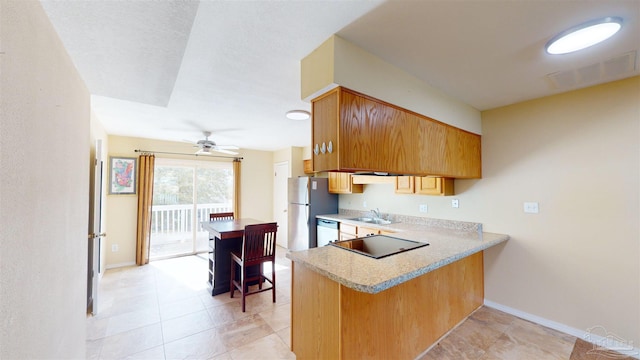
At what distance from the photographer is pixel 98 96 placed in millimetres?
2520

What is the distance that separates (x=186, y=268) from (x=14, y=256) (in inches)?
150

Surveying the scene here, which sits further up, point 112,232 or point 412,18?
point 412,18

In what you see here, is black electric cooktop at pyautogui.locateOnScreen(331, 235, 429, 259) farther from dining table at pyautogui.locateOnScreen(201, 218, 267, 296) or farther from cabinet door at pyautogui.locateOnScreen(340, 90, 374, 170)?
dining table at pyautogui.locateOnScreen(201, 218, 267, 296)

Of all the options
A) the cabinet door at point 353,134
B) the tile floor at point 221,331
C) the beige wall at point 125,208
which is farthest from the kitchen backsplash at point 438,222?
the beige wall at point 125,208

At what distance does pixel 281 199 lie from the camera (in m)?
5.81

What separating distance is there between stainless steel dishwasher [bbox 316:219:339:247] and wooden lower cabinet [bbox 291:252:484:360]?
2031mm

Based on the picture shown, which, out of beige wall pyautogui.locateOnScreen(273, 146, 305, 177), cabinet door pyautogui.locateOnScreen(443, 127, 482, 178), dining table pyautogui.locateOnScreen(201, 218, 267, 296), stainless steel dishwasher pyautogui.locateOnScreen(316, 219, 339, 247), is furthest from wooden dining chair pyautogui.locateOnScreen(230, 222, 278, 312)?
beige wall pyautogui.locateOnScreen(273, 146, 305, 177)

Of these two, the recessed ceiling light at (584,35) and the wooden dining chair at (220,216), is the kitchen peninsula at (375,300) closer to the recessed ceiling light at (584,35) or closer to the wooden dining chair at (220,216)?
the recessed ceiling light at (584,35)

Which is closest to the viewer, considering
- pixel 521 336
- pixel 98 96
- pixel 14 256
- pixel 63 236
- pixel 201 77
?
pixel 14 256

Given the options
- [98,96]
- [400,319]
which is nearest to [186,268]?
[98,96]

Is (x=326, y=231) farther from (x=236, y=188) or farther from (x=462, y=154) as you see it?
(x=462, y=154)

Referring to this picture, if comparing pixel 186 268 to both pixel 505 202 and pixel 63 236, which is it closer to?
pixel 63 236

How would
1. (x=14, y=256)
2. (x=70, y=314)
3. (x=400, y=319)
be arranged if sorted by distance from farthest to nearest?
(x=400, y=319)
(x=70, y=314)
(x=14, y=256)

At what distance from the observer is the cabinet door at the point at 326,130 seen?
60.7 inches
